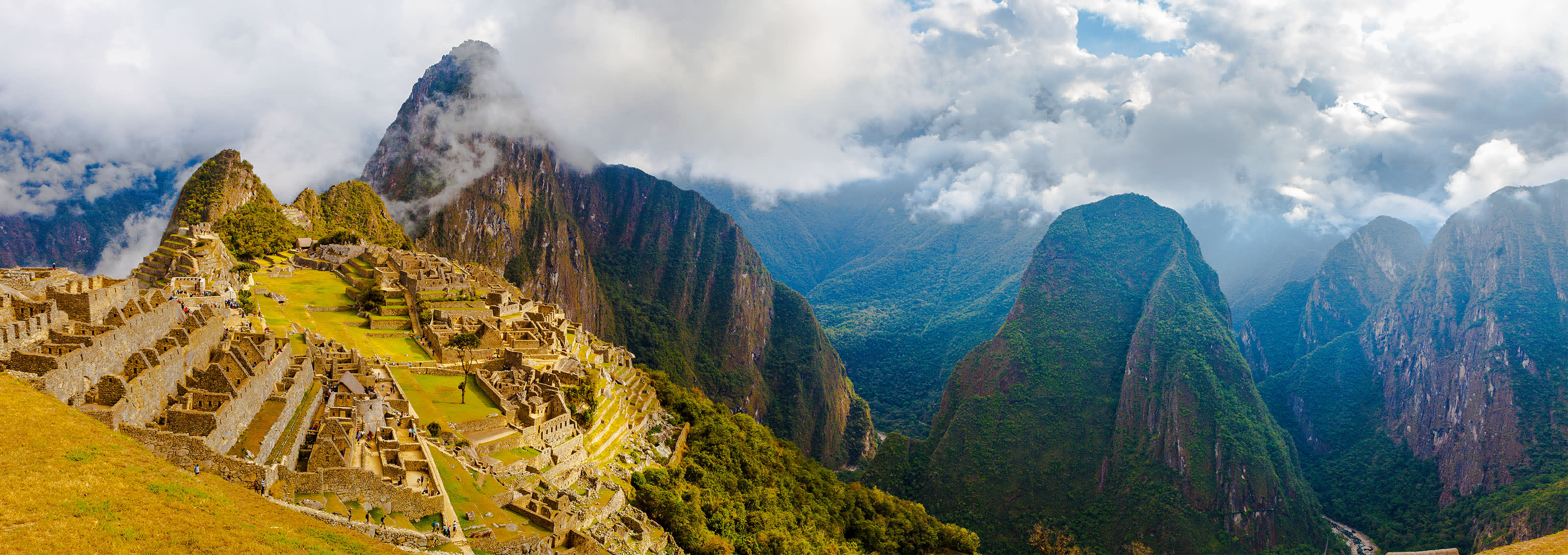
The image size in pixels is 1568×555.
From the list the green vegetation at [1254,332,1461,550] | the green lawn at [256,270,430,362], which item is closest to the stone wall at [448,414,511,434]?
the green lawn at [256,270,430,362]

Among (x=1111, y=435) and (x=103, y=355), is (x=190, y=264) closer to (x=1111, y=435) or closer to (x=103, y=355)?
(x=103, y=355)

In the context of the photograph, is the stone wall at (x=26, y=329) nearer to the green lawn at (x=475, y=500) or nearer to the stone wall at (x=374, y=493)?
the stone wall at (x=374, y=493)

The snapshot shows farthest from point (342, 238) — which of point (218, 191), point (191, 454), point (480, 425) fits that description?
point (191, 454)

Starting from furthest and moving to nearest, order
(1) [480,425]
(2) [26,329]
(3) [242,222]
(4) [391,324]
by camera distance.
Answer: (3) [242,222] < (4) [391,324] < (1) [480,425] < (2) [26,329]

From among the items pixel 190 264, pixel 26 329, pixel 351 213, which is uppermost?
pixel 351 213

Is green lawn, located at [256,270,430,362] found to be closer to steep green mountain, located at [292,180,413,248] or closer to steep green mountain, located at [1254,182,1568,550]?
steep green mountain, located at [292,180,413,248]

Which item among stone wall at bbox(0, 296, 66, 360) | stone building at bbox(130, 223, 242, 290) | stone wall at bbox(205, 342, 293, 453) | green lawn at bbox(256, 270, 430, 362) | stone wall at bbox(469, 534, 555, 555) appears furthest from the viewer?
stone building at bbox(130, 223, 242, 290)
